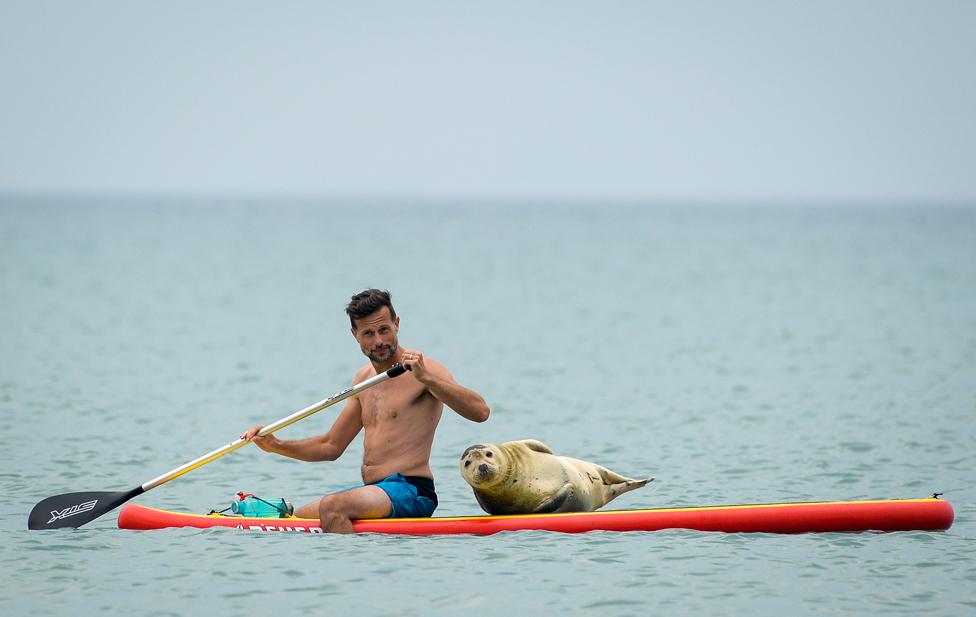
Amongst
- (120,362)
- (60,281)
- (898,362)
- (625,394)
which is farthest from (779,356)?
(60,281)

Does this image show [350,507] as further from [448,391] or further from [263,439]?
[448,391]

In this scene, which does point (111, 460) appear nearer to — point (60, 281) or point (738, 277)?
point (60, 281)

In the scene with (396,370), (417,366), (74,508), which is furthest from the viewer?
(74,508)

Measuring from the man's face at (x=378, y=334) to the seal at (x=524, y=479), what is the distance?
85 cm

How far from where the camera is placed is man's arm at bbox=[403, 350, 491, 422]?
9.66 m

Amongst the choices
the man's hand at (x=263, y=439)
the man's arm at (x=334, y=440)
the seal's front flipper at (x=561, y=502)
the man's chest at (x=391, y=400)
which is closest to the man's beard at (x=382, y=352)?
the man's chest at (x=391, y=400)

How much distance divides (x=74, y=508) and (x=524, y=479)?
3.21 metres

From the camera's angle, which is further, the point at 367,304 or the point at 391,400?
the point at 391,400

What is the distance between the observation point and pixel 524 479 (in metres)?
10.2

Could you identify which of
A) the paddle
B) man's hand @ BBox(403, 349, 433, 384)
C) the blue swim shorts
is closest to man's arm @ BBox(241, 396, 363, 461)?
the paddle

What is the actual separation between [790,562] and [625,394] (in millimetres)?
10223

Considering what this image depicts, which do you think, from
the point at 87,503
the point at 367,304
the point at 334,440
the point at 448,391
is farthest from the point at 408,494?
the point at 87,503

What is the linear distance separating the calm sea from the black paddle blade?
0.15 meters

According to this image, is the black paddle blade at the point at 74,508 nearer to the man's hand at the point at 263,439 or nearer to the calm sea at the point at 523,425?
the calm sea at the point at 523,425
